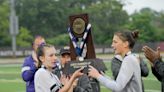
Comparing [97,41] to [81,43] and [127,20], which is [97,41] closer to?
[127,20]

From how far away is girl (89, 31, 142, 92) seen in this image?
16.5 ft

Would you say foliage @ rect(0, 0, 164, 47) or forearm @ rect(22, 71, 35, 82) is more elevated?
forearm @ rect(22, 71, 35, 82)

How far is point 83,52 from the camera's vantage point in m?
5.51

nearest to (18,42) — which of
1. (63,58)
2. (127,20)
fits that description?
(127,20)

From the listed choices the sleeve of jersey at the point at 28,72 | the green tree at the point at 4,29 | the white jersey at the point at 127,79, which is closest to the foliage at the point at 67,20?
the green tree at the point at 4,29

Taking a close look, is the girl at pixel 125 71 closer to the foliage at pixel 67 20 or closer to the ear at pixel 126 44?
the ear at pixel 126 44

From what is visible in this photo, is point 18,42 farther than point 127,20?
No

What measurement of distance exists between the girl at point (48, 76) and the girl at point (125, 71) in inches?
11.3

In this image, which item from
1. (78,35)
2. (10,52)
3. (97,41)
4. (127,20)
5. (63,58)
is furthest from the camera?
(127,20)

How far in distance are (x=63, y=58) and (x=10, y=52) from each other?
131 ft

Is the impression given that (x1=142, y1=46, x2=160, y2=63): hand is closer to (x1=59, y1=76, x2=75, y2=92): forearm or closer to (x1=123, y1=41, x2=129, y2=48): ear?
(x1=123, y1=41, x2=129, y2=48): ear

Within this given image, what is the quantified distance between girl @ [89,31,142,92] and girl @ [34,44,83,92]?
287 mm

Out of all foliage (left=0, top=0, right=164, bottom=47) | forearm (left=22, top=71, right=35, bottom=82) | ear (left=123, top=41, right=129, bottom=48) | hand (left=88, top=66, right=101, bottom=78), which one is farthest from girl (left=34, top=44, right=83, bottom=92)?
foliage (left=0, top=0, right=164, bottom=47)

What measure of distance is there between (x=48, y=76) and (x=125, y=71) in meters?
0.81
